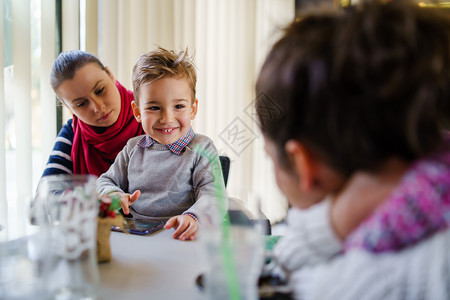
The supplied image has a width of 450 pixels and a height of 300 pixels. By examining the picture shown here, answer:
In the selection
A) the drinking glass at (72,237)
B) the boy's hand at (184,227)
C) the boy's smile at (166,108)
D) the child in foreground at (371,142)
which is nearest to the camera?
the child in foreground at (371,142)

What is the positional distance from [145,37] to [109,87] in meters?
0.91

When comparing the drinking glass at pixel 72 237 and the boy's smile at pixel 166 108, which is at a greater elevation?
the boy's smile at pixel 166 108

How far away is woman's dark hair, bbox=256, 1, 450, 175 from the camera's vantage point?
44 cm

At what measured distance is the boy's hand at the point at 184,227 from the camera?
2.89 feet

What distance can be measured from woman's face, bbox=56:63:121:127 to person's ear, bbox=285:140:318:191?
42.3 inches

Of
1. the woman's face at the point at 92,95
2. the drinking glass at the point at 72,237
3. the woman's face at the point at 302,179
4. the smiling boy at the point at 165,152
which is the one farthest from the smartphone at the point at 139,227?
the woman's face at the point at 92,95

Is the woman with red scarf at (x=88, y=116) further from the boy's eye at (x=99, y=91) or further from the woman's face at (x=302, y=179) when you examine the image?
the woman's face at (x=302, y=179)

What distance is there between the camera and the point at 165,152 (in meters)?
1.34

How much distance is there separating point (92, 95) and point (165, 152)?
1.16ft

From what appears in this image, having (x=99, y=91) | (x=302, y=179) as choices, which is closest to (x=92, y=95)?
(x=99, y=91)

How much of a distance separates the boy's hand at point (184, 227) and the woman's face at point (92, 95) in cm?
68

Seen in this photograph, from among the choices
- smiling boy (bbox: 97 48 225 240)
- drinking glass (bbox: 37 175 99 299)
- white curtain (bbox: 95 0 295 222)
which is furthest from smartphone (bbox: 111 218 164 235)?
white curtain (bbox: 95 0 295 222)

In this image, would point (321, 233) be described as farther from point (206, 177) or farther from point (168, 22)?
point (168, 22)

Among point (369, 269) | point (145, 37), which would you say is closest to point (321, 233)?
point (369, 269)
